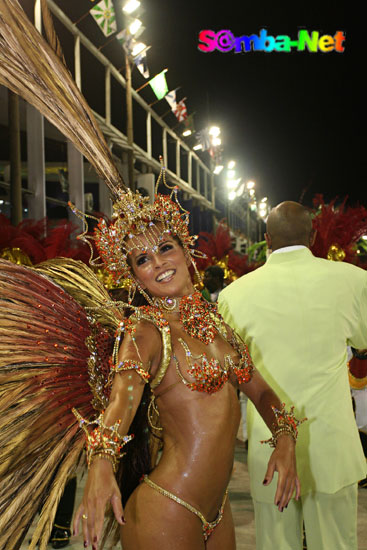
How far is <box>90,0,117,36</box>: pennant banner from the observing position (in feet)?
37.5

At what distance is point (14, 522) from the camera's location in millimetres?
1758

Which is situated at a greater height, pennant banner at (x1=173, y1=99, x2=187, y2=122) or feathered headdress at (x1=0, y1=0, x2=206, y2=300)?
pennant banner at (x1=173, y1=99, x2=187, y2=122)

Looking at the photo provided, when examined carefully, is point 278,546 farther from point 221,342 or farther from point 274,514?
point 221,342

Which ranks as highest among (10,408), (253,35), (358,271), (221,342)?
(253,35)

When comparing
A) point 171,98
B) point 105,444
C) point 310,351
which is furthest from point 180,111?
point 105,444

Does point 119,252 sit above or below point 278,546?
above

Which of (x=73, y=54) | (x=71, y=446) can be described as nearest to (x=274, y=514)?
(x=71, y=446)

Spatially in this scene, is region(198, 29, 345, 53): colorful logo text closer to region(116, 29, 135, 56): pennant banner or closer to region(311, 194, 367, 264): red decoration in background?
region(116, 29, 135, 56): pennant banner

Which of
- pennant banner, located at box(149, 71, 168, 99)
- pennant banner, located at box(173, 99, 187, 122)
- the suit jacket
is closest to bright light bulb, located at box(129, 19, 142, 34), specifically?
pennant banner, located at box(149, 71, 168, 99)

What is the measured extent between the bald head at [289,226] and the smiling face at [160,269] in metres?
0.84

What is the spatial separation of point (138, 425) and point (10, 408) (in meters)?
0.51

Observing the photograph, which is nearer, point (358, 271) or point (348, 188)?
point (358, 271)

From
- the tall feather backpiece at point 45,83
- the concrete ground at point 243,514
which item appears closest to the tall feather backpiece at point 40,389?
the tall feather backpiece at point 45,83

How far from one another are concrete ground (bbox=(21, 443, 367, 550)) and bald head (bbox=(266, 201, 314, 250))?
209cm
